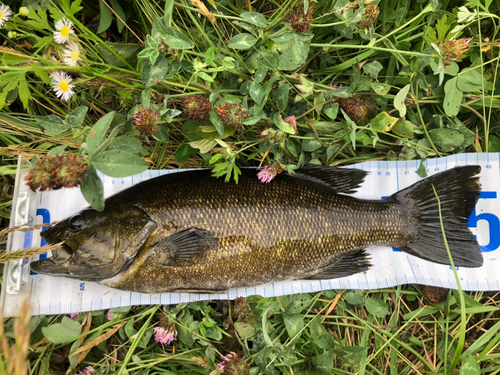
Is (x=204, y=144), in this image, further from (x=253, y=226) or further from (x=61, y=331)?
(x=61, y=331)

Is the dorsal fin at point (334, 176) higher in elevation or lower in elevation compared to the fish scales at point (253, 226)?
higher

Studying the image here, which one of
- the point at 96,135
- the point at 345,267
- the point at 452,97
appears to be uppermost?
the point at 452,97

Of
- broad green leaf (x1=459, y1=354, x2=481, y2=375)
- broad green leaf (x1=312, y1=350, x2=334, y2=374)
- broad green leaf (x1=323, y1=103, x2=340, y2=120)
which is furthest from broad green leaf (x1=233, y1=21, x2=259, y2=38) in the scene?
broad green leaf (x1=459, y1=354, x2=481, y2=375)

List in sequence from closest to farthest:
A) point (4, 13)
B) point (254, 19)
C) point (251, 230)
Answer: point (254, 19) < point (4, 13) < point (251, 230)

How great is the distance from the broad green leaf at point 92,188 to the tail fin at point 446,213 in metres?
2.17

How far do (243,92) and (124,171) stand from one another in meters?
1.00

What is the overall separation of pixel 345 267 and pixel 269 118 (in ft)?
4.31

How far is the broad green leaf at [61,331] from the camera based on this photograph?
85.8 inches

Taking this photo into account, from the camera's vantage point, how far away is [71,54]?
2.28 m

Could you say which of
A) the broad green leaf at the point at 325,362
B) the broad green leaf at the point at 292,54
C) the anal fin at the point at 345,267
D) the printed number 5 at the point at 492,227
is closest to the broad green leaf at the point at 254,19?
the broad green leaf at the point at 292,54

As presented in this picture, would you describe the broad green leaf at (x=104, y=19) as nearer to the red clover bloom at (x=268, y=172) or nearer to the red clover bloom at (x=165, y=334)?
the red clover bloom at (x=268, y=172)

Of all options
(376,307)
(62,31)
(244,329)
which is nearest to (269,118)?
(62,31)

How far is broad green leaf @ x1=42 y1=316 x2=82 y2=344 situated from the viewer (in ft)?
7.15

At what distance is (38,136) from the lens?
8.96 ft
